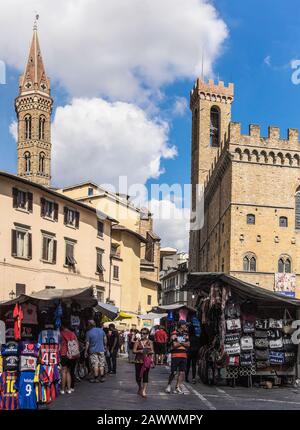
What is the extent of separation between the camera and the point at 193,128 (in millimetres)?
79625

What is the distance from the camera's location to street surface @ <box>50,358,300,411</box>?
12180 millimetres

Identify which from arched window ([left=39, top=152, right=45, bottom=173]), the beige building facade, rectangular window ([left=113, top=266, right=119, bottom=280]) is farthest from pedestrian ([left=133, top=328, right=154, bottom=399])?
arched window ([left=39, top=152, right=45, bottom=173])

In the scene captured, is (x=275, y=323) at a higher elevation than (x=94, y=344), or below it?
higher

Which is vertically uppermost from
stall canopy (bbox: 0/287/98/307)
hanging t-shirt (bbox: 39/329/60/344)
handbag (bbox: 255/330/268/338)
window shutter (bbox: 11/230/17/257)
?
window shutter (bbox: 11/230/17/257)

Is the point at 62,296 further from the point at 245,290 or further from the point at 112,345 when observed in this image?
the point at 112,345

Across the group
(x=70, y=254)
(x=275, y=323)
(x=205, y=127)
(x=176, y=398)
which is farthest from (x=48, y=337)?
(x=205, y=127)

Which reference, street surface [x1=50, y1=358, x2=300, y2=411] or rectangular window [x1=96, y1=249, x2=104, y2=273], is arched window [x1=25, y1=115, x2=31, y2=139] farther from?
street surface [x1=50, y1=358, x2=300, y2=411]

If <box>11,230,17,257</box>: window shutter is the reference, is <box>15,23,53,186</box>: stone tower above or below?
above

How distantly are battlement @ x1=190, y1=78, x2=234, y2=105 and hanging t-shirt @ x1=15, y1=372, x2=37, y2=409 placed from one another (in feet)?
222

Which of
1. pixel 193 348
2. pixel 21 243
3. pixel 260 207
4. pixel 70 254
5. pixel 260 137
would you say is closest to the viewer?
pixel 193 348

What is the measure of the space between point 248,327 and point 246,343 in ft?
1.39

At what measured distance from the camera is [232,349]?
54.8ft
